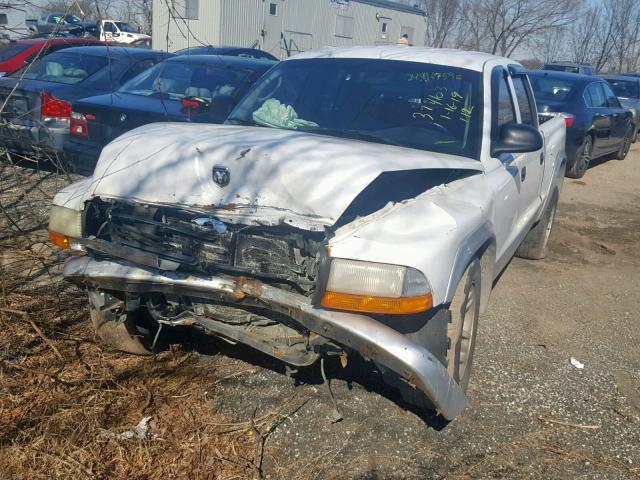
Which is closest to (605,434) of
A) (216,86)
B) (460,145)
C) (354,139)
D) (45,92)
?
(460,145)

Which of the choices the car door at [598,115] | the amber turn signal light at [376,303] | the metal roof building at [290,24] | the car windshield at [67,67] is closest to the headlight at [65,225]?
the amber turn signal light at [376,303]

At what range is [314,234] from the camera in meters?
2.84

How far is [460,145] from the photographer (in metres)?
3.88

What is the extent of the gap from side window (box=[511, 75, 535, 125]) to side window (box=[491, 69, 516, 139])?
289 mm

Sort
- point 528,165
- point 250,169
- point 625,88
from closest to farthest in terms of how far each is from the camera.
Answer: point 250,169 < point 528,165 < point 625,88

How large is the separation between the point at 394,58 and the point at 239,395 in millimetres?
2337

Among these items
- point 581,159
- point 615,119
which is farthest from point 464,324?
point 615,119

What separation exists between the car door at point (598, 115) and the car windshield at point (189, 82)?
241 inches

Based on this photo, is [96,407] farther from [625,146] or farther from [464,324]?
[625,146]

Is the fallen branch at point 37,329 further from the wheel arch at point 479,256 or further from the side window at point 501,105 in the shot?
the side window at point 501,105

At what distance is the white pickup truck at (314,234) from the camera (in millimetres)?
2650

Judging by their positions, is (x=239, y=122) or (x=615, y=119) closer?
(x=239, y=122)

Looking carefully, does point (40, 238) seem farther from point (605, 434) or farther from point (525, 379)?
point (605, 434)

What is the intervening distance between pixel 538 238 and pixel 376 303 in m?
3.91
